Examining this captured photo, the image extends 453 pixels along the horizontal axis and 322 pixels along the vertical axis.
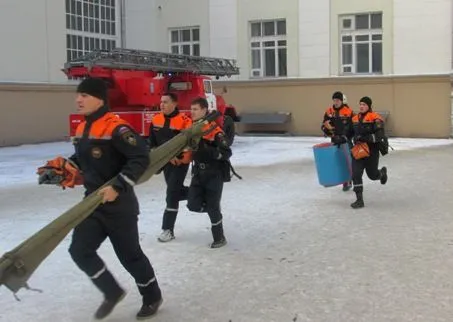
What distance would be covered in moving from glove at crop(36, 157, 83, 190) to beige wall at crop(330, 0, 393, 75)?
19.1m

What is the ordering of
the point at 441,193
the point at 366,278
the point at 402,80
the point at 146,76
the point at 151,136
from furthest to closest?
the point at 402,80
the point at 146,76
the point at 441,193
the point at 151,136
the point at 366,278

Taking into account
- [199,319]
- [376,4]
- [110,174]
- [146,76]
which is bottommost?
[199,319]

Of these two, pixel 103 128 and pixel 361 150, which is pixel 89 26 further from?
pixel 103 128

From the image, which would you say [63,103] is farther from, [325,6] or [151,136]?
[151,136]

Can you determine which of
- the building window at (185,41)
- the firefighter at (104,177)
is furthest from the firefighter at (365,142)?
the building window at (185,41)

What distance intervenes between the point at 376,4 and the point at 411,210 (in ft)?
49.4

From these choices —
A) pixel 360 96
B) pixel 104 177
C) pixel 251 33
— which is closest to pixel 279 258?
pixel 104 177

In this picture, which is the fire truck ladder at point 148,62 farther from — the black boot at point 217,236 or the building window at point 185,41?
the black boot at point 217,236

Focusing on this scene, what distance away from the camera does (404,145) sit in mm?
19266

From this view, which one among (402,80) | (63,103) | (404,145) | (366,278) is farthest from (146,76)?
(366,278)

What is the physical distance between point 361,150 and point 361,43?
48.2 feet

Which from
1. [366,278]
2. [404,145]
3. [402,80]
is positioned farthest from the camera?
[402,80]

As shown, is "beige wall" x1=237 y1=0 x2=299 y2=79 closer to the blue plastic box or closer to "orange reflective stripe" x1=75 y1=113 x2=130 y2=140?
the blue plastic box

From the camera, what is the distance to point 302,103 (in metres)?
23.6
